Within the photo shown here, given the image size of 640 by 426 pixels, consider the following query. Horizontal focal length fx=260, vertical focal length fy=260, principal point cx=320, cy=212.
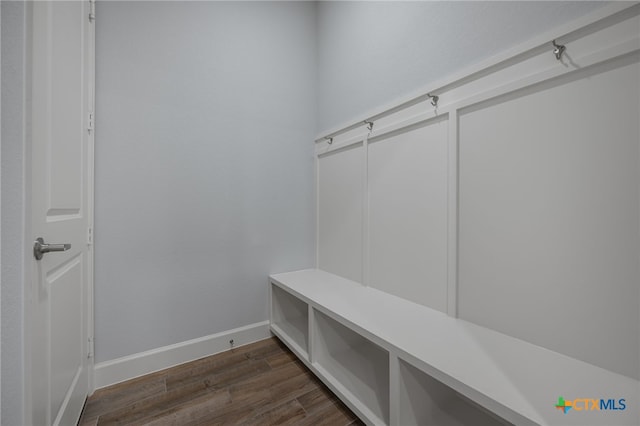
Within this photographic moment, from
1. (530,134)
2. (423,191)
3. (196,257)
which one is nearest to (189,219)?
(196,257)

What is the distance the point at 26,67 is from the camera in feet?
2.35

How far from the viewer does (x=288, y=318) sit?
6.98 ft

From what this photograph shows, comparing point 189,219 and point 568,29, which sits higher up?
point 568,29

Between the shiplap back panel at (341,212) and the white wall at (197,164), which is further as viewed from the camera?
the shiplap back panel at (341,212)

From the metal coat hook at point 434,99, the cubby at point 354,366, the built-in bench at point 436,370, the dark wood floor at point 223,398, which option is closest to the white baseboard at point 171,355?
the dark wood floor at point 223,398

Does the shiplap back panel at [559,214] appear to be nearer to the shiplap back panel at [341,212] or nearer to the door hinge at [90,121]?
the shiplap back panel at [341,212]

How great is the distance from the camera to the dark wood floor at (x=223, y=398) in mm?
1258

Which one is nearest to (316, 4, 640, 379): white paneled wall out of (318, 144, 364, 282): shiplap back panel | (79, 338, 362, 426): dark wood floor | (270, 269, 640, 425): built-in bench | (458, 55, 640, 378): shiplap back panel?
(458, 55, 640, 378): shiplap back panel

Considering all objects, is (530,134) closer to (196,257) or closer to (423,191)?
(423,191)

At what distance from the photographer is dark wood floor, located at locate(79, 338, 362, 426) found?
1.26m

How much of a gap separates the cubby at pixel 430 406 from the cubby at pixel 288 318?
2.90 feet

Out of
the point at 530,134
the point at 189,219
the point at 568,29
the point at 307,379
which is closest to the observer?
the point at 568,29

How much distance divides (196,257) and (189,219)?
0.87 feet

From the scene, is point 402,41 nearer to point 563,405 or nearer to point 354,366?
point 563,405
